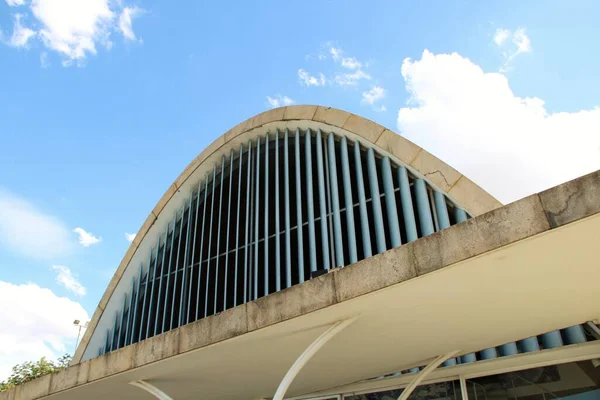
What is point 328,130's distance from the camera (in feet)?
44.6

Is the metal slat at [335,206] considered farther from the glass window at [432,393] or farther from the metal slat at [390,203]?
the glass window at [432,393]

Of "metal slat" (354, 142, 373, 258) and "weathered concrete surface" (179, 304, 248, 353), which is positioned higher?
"metal slat" (354, 142, 373, 258)

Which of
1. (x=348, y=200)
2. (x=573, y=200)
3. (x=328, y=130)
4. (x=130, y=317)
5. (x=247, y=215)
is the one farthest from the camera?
(x=130, y=317)

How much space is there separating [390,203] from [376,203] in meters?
0.33

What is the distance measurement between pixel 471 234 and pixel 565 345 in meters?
4.20

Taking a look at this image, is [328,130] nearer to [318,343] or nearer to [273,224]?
[273,224]

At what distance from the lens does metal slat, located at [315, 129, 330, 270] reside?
1159 centimetres

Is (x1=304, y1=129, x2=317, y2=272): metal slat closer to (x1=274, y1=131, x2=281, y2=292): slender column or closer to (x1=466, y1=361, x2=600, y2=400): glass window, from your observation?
(x1=274, y1=131, x2=281, y2=292): slender column

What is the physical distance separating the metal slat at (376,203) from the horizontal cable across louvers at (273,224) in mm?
24

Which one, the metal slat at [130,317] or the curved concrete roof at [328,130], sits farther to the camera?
the metal slat at [130,317]

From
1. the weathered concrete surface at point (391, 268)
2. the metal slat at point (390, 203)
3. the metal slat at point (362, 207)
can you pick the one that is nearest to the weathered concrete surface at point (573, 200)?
the weathered concrete surface at point (391, 268)

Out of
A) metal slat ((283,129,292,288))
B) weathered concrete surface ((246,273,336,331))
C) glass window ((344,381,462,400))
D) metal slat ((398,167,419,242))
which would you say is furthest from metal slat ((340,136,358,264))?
weathered concrete surface ((246,273,336,331))

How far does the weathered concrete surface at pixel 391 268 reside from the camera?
368 cm

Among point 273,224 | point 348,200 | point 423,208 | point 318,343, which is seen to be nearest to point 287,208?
point 273,224
